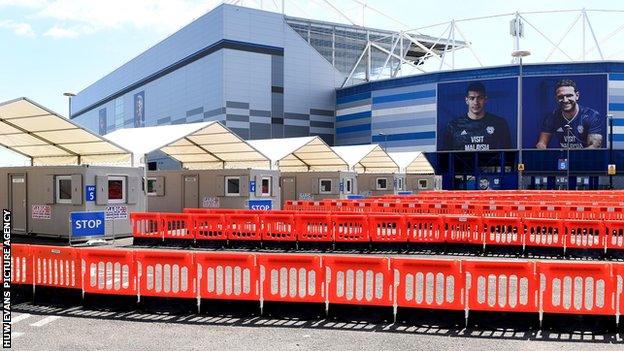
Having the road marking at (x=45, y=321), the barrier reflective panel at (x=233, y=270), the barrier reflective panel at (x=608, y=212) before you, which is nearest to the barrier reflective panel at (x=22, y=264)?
the road marking at (x=45, y=321)

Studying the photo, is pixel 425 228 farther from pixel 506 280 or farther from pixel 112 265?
pixel 112 265

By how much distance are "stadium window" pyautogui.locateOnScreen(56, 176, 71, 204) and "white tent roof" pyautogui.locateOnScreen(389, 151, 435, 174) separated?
1325 inches

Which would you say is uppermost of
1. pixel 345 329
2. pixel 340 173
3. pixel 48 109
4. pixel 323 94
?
pixel 323 94

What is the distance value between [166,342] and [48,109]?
13.1 meters

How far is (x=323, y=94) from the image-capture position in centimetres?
8800

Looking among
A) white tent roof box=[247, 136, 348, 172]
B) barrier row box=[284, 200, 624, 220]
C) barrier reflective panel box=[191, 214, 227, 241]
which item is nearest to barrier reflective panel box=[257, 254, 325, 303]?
barrier reflective panel box=[191, 214, 227, 241]

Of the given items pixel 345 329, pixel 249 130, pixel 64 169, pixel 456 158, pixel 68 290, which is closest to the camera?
pixel 345 329

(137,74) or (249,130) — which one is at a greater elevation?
(137,74)

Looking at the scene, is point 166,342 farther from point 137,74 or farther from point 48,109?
point 137,74

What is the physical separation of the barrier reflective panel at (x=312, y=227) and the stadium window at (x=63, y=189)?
24.9 ft

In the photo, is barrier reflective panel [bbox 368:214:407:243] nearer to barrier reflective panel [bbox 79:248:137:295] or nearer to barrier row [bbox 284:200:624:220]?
barrier row [bbox 284:200:624:220]

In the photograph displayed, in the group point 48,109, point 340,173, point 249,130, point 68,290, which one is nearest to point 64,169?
point 48,109

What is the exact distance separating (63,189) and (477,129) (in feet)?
202

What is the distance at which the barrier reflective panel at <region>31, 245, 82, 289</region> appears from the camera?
29.8 ft
